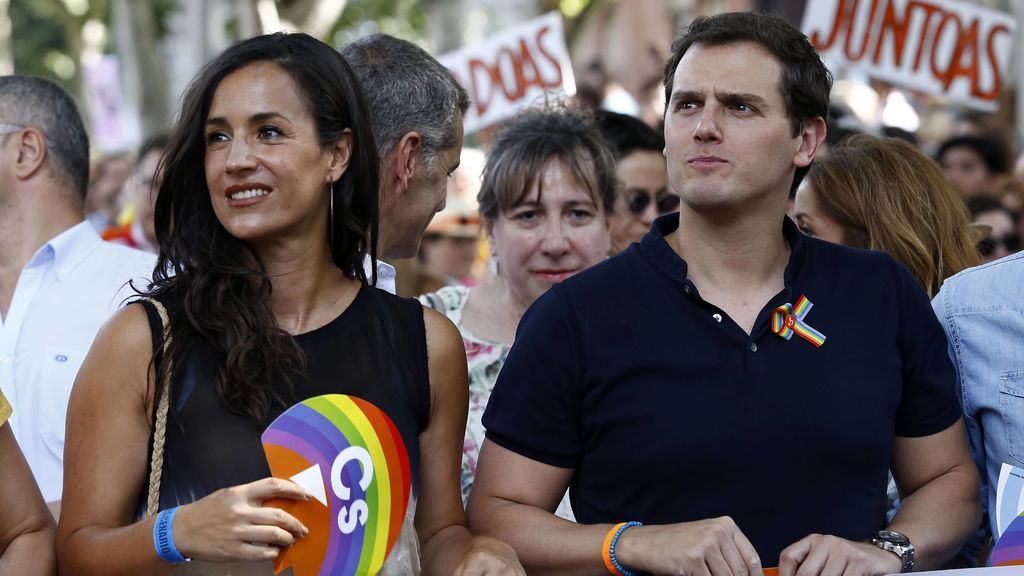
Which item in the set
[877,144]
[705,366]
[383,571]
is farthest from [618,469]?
[877,144]

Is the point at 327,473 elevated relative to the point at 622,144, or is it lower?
lower

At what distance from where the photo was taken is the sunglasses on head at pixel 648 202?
232 inches

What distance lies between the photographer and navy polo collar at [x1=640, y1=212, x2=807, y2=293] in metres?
3.29

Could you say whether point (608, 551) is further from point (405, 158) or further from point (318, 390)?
point (405, 158)

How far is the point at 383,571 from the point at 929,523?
1.26m

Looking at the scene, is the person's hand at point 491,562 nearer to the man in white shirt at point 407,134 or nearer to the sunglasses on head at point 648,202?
the man in white shirt at point 407,134

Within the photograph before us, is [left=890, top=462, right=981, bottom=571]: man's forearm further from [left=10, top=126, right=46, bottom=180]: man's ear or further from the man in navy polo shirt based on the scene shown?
[left=10, top=126, right=46, bottom=180]: man's ear

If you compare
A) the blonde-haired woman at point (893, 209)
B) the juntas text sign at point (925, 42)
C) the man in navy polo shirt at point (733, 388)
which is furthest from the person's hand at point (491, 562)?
the juntas text sign at point (925, 42)

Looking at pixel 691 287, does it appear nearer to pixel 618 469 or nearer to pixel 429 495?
pixel 618 469

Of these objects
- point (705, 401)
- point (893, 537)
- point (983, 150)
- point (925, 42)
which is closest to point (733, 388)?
point (705, 401)

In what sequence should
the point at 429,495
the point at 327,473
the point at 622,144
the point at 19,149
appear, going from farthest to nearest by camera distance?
1. the point at 622,144
2. the point at 19,149
3. the point at 429,495
4. the point at 327,473

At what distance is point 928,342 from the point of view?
3379 mm

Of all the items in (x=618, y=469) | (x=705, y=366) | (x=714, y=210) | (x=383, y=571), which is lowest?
(x=383, y=571)

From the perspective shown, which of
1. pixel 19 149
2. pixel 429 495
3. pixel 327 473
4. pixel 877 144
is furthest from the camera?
pixel 19 149
